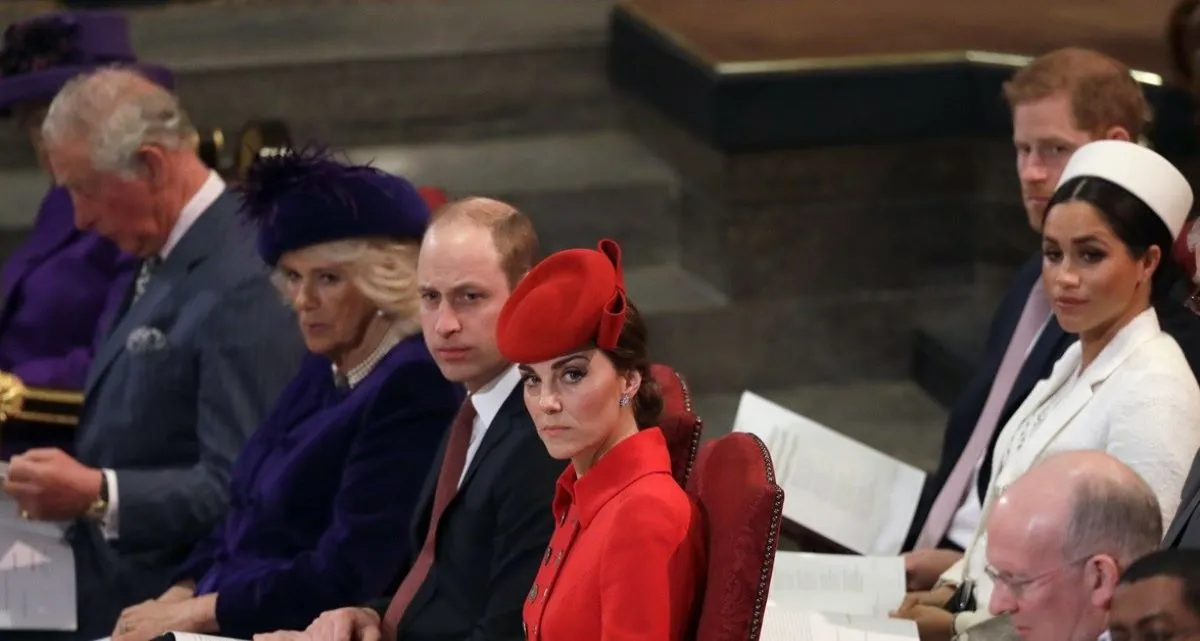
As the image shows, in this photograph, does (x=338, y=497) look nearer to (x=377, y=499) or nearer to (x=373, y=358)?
(x=377, y=499)

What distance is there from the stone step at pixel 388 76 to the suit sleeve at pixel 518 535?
3.09 m

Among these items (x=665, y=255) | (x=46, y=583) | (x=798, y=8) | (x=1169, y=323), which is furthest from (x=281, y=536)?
(x=798, y=8)

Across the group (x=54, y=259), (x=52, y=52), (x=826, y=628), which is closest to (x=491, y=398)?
(x=826, y=628)

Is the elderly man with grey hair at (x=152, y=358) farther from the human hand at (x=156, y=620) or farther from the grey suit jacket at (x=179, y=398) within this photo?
the human hand at (x=156, y=620)

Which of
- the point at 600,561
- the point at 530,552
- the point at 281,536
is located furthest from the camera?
the point at 281,536

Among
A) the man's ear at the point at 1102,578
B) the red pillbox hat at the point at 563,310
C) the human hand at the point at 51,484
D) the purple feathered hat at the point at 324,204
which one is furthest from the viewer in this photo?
the human hand at the point at 51,484

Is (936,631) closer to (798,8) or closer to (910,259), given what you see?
(910,259)

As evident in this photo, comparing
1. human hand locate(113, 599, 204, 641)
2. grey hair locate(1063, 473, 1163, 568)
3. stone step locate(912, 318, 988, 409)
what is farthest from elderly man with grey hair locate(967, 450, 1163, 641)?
stone step locate(912, 318, 988, 409)

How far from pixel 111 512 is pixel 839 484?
1.40 meters

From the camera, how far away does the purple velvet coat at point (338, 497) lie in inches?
118

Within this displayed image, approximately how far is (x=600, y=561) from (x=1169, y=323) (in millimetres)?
1205

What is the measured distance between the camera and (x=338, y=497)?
119 inches

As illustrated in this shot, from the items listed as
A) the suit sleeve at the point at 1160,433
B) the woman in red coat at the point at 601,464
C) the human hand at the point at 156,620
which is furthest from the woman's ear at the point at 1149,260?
the human hand at the point at 156,620

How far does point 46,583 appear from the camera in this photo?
3.58 meters
